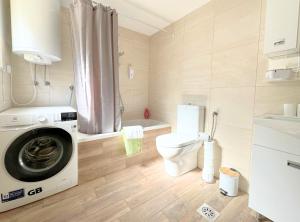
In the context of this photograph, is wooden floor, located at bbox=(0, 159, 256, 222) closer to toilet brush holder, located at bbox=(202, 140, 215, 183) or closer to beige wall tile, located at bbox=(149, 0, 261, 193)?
toilet brush holder, located at bbox=(202, 140, 215, 183)

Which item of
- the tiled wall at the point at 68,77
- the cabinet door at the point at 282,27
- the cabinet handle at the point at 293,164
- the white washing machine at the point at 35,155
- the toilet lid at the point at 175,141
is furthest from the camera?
the tiled wall at the point at 68,77

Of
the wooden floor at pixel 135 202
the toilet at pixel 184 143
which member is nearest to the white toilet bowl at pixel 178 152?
the toilet at pixel 184 143

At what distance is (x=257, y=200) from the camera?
3.56 feet

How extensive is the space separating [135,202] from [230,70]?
1638 millimetres

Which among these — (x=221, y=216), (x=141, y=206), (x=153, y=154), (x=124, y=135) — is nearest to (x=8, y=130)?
(x=124, y=135)

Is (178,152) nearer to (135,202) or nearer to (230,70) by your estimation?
(135,202)

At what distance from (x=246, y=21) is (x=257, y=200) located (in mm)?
1594

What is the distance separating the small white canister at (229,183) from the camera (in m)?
1.39

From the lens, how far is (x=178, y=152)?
158 centimetres

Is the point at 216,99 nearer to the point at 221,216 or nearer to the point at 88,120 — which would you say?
the point at 221,216

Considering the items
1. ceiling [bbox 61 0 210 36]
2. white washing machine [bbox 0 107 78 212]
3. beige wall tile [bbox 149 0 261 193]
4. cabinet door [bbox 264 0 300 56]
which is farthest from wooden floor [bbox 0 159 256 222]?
ceiling [bbox 61 0 210 36]

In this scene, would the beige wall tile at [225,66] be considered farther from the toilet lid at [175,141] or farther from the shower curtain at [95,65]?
the shower curtain at [95,65]

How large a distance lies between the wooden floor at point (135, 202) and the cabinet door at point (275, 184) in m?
0.22

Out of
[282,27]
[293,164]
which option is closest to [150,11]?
[282,27]
